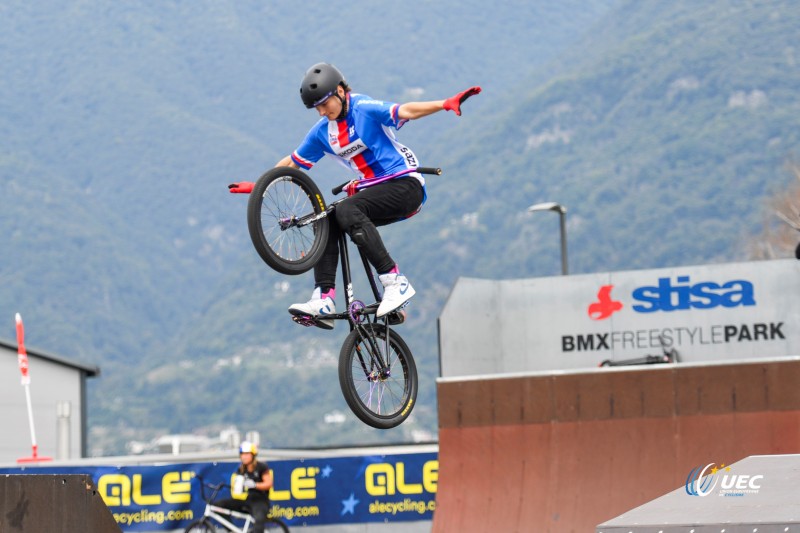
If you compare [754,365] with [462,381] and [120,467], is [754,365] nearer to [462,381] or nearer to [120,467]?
[462,381]

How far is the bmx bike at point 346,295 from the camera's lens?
383 inches

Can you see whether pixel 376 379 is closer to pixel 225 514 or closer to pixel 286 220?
pixel 286 220

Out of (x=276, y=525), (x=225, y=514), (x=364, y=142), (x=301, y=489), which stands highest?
(x=364, y=142)

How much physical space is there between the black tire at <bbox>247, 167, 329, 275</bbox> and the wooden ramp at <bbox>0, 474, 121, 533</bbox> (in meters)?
3.01

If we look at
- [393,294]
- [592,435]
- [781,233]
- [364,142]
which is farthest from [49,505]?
[781,233]

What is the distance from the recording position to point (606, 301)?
28016 mm

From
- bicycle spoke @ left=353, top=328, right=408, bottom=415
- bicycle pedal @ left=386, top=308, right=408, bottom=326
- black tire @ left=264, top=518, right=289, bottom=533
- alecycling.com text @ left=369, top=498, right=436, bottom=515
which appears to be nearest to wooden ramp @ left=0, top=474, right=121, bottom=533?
bicycle spoke @ left=353, top=328, right=408, bottom=415

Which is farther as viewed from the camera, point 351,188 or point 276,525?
point 276,525

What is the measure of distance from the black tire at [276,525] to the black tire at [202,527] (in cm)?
84

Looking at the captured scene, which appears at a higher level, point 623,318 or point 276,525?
point 623,318

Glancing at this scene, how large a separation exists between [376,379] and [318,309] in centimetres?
72

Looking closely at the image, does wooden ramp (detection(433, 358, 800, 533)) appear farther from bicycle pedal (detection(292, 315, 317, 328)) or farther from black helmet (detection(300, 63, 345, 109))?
black helmet (detection(300, 63, 345, 109))

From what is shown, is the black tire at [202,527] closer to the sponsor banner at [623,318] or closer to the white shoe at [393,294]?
the sponsor banner at [623,318]

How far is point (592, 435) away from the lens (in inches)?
719
